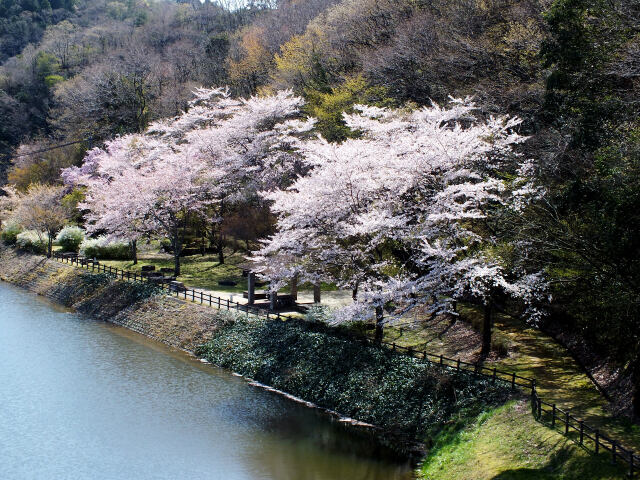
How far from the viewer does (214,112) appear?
4747 centimetres

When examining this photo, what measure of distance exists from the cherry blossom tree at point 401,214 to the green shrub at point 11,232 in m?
36.9

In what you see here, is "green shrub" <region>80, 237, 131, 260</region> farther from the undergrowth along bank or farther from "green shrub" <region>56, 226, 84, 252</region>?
the undergrowth along bank

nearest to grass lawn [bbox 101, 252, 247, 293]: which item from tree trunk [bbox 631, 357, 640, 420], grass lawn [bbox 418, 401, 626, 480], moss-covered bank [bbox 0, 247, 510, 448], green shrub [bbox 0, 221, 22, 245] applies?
moss-covered bank [bbox 0, 247, 510, 448]

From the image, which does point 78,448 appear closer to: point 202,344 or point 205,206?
point 202,344

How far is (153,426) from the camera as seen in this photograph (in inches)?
865

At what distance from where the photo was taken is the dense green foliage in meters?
21.0

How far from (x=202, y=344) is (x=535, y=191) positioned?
1723cm

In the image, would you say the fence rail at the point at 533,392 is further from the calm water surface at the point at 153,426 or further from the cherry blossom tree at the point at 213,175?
the cherry blossom tree at the point at 213,175

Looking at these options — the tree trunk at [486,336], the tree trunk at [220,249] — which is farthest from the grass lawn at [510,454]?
the tree trunk at [220,249]

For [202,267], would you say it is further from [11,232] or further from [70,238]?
[11,232]

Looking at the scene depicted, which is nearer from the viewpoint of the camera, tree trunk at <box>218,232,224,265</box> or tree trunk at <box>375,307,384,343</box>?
tree trunk at <box>375,307,384,343</box>

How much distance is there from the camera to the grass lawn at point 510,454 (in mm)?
15852

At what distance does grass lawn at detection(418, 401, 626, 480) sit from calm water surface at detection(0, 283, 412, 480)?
150 cm

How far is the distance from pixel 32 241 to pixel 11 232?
15.6 ft
